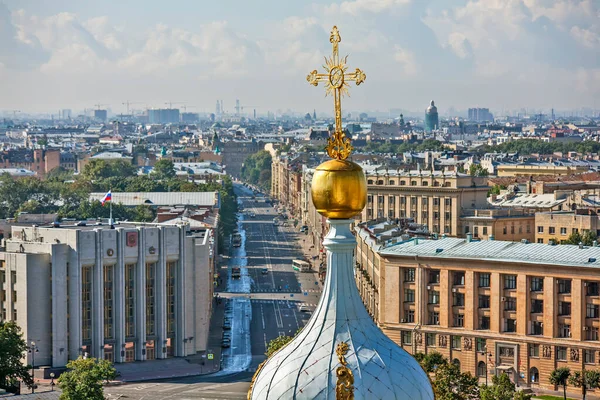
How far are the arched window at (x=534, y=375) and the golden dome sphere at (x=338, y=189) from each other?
59.7 meters

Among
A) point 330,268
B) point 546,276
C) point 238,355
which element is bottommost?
point 238,355

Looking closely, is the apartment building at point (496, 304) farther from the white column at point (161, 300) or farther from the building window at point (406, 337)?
the white column at point (161, 300)

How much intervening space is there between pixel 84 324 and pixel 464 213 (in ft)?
169

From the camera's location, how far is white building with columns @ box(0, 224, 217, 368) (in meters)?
80.3

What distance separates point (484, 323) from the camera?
7769 cm

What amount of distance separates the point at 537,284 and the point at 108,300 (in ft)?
81.2

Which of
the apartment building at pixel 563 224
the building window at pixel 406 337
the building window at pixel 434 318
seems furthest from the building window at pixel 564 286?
the apartment building at pixel 563 224

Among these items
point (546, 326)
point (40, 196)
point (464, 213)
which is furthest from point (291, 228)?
point (546, 326)

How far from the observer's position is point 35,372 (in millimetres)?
79312

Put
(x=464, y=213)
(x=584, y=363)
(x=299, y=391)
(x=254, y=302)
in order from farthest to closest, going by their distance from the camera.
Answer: (x=464, y=213)
(x=254, y=302)
(x=584, y=363)
(x=299, y=391)

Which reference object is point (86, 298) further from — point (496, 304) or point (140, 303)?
point (496, 304)

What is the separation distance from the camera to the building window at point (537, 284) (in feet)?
246

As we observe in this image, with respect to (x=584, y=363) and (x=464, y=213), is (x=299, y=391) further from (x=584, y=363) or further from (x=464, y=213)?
(x=464, y=213)

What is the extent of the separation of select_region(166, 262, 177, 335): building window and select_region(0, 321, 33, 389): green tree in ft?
38.6
